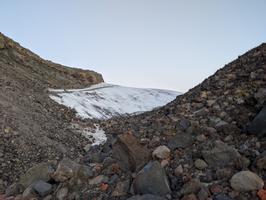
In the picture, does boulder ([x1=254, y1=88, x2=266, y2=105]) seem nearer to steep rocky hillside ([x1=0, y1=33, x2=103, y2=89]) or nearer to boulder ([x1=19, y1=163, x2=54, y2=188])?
boulder ([x1=19, y1=163, x2=54, y2=188])

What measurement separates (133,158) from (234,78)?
238 cm

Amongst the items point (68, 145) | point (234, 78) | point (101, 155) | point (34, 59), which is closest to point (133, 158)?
point (101, 155)

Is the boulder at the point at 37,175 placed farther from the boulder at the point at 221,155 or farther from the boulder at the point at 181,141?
the boulder at the point at 221,155

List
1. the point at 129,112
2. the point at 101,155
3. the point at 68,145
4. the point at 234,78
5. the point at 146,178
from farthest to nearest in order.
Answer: the point at 129,112, the point at 68,145, the point at 234,78, the point at 101,155, the point at 146,178

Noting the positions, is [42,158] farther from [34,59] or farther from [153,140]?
[34,59]

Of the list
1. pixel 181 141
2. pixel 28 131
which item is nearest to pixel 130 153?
pixel 181 141

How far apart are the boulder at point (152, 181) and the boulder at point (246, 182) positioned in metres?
0.71

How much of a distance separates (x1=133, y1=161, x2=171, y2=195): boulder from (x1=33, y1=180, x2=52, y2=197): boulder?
135cm

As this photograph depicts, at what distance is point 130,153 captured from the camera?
4625 mm

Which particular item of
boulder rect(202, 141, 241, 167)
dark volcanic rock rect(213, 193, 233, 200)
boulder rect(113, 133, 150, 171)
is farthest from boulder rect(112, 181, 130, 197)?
dark volcanic rock rect(213, 193, 233, 200)

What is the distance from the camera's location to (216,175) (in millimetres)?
3912

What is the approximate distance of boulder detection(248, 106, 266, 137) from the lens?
4.36m

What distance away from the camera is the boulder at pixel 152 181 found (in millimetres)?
3910

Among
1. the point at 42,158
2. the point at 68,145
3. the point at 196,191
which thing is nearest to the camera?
the point at 196,191
